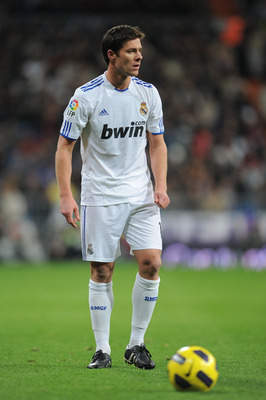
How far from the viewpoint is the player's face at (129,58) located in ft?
18.2

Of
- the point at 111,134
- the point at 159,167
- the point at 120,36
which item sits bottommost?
the point at 159,167

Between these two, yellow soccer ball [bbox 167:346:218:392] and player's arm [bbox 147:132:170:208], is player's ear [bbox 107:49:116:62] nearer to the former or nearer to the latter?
player's arm [bbox 147:132:170:208]

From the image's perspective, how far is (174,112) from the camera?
19219 mm

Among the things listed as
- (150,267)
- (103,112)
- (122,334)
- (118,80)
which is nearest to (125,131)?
(103,112)

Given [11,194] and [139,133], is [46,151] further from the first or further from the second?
[139,133]

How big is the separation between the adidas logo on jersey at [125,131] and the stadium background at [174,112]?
10.4 meters

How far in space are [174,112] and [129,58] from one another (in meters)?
13.8

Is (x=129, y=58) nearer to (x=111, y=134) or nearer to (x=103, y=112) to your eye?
(x=103, y=112)

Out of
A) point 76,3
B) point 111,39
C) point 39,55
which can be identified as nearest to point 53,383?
point 111,39

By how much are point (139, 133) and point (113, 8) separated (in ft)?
53.8

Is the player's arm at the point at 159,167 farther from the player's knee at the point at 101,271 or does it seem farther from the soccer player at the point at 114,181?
the player's knee at the point at 101,271

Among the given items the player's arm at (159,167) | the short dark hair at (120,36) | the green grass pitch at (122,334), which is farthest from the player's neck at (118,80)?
the green grass pitch at (122,334)

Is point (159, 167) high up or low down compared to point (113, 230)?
up

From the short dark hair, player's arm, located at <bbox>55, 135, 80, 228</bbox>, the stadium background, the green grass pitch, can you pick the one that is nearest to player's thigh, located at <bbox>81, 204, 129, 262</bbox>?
player's arm, located at <bbox>55, 135, 80, 228</bbox>
